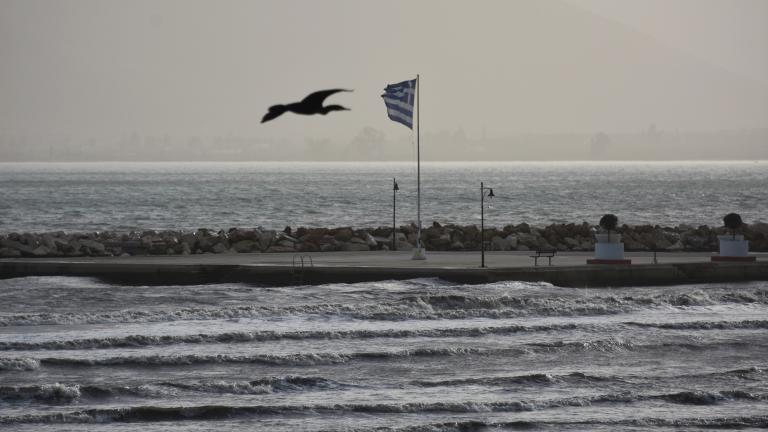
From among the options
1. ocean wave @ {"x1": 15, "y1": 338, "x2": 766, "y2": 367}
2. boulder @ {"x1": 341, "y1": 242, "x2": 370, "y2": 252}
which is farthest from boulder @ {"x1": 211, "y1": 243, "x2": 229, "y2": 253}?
ocean wave @ {"x1": 15, "y1": 338, "x2": 766, "y2": 367}

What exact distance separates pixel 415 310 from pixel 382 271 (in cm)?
268

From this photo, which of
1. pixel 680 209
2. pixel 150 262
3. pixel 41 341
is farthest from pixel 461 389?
pixel 680 209

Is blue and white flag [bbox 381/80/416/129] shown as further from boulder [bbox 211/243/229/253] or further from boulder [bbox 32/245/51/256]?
boulder [bbox 32/245/51/256]

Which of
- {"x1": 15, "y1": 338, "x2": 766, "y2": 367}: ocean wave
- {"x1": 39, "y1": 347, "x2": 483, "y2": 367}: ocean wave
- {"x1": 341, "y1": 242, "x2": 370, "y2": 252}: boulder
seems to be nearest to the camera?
{"x1": 39, "y1": 347, "x2": 483, "y2": 367}: ocean wave

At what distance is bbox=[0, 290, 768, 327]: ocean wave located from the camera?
97.5 ft

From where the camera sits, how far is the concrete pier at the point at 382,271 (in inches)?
1297

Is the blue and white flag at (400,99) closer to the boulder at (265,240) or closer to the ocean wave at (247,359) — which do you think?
the boulder at (265,240)

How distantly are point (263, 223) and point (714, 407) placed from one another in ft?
259

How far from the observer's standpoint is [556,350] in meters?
25.7

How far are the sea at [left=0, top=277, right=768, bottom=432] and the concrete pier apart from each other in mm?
302

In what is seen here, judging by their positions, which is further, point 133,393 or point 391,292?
point 391,292

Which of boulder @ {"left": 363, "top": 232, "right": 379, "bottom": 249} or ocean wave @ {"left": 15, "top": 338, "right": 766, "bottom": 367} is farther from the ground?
boulder @ {"left": 363, "top": 232, "right": 379, "bottom": 249}

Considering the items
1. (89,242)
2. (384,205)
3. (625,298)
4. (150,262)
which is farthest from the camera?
(384,205)

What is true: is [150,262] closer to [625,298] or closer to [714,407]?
[625,298]
